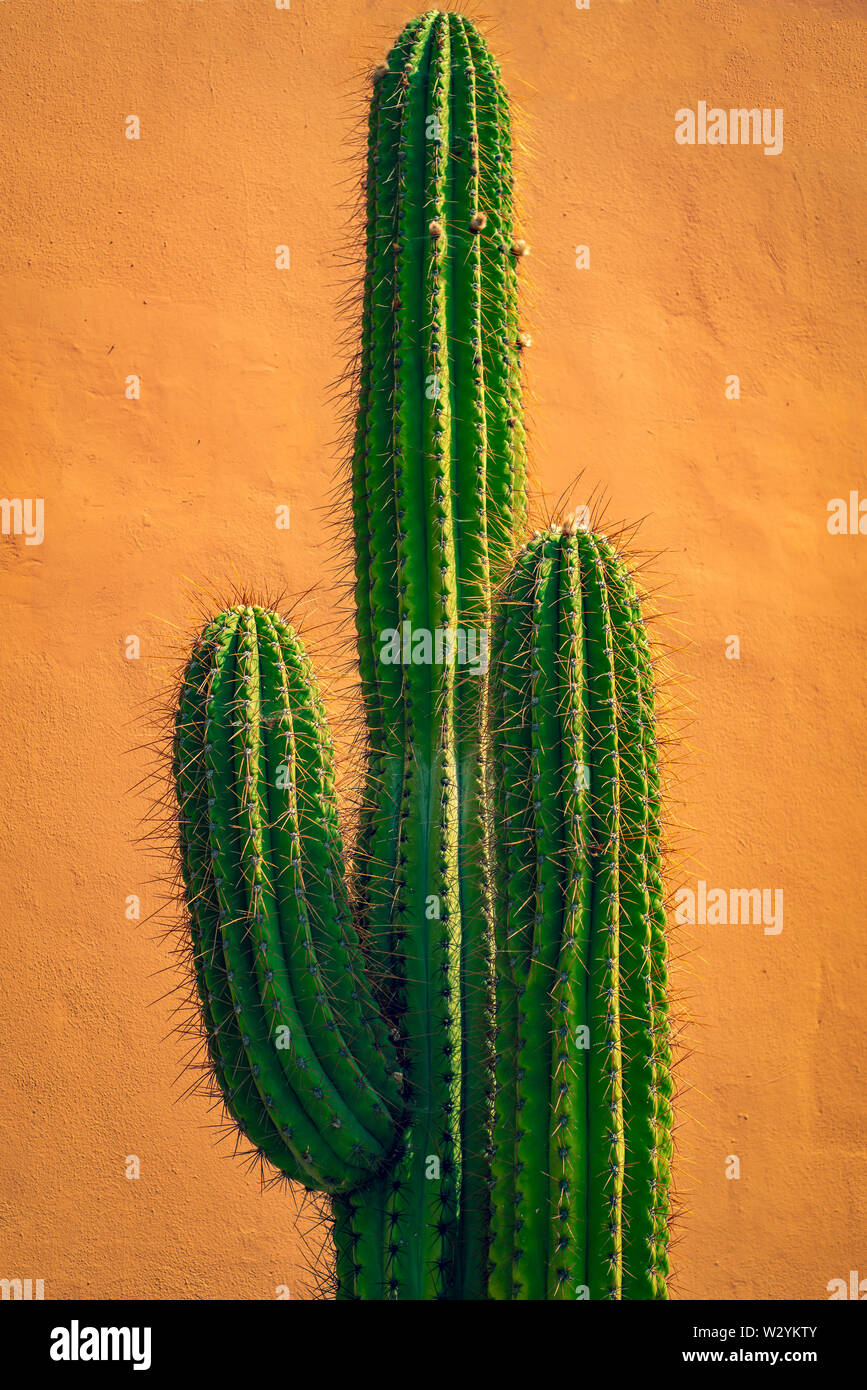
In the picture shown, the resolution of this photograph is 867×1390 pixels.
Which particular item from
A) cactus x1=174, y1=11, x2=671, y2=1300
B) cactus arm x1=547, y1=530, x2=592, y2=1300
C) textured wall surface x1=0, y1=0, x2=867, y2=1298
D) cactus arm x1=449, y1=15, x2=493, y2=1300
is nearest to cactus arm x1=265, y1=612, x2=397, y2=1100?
cactus x1=174, y1=11, x2=671, y2=1300

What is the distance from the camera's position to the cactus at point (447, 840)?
1388 millimetres

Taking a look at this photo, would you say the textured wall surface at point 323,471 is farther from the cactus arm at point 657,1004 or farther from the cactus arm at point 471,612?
the cactus arm at point 657,1004

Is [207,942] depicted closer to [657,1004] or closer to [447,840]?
[447,840]

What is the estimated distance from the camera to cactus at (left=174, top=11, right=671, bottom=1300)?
1.39 meters

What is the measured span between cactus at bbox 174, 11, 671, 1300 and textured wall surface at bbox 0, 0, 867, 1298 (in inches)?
70.0

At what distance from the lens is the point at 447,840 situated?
5.57 ft

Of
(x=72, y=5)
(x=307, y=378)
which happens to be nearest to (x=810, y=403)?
(x=307, y=378)

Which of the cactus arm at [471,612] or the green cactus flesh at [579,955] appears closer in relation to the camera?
the green cactus flesh at [579,955]

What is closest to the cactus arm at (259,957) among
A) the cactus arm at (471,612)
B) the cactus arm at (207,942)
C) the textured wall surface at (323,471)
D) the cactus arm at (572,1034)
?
the cactus arm at (207,942)

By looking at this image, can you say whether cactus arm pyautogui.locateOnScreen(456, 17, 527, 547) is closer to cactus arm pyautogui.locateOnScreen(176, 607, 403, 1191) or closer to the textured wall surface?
cactus arm pyautogui.locateOnScreen(176, 607, 403, 1191)

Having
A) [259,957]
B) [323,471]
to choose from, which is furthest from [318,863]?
[323,471]

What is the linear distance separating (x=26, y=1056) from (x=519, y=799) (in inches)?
93.7

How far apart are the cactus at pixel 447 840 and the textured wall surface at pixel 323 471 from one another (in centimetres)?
178

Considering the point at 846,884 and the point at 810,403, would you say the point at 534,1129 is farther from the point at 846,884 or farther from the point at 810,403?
the point at 810,403
